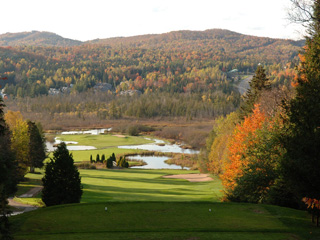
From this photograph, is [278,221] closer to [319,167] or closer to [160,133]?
[319,167]

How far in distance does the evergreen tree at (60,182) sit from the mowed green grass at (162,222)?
8.79ft

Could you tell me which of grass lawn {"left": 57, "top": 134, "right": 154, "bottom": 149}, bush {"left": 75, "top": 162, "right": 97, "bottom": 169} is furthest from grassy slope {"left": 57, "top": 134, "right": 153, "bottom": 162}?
bush {"left": 75, "top": 162, "right": 97, "bottom": 169}

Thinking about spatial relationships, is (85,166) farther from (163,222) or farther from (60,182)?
(163,222)

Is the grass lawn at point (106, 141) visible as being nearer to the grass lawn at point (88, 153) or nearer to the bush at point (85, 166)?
the grass lawn at point (88, 153)

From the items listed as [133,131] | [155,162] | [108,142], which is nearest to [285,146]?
[155,162]

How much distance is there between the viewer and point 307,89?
659 inches

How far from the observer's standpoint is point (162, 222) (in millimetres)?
17984

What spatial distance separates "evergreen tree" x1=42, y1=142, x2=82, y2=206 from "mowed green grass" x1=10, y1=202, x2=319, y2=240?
2680mm

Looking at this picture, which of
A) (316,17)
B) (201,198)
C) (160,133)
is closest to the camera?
(316,17)

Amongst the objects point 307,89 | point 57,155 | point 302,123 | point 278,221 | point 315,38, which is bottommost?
point 278,221

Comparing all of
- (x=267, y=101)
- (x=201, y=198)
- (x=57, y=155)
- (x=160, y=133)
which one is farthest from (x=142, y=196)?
(x=160, y=133)

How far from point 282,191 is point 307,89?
371 inches

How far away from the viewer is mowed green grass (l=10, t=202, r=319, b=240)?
15656mm

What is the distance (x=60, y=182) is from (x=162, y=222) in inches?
369
